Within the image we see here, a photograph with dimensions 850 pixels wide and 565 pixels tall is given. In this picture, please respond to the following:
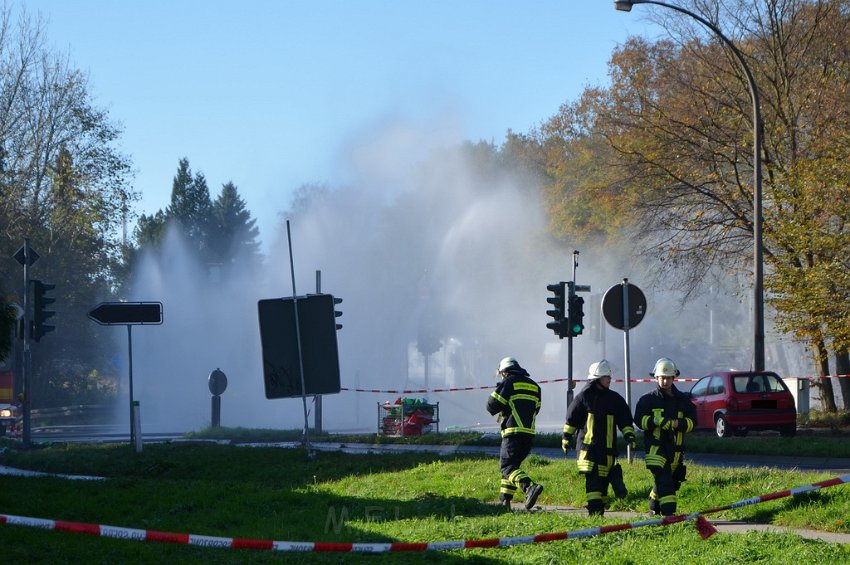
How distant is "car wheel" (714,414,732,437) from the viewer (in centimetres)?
Answer: 2453

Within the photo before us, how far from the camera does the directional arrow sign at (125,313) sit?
803 inches

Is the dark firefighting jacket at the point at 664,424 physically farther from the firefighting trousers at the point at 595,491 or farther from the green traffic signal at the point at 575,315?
the green traffic signal at the point at 575,315

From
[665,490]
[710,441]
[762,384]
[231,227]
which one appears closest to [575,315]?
[762,384]

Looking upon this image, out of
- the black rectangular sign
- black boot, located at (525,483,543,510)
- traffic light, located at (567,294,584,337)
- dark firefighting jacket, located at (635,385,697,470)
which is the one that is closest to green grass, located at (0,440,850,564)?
black boot, located at (525,483,543,510)

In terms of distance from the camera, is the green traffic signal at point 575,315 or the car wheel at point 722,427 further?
the car wheel at point 722,427

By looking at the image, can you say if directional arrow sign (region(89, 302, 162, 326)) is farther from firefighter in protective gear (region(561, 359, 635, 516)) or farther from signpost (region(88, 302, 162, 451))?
firefighter in protective gear (region(561, 359, 635, 516))

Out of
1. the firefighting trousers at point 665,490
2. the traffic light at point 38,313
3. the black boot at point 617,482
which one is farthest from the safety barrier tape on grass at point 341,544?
the traffic light at point 38,313

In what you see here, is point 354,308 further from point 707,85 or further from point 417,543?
point 417,543

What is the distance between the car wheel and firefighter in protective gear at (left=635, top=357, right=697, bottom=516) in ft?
A: 45.5

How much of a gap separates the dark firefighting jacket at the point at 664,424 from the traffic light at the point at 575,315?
A: 12468mm

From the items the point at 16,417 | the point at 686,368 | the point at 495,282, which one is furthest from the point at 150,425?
the point at 686,368

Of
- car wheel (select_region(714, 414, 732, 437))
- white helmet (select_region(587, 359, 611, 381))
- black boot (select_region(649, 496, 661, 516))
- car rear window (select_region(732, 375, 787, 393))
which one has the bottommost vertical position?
car wheel (select_region(714, 414, 732, 437))

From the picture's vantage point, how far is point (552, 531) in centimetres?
1001

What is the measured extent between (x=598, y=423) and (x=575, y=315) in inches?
500
